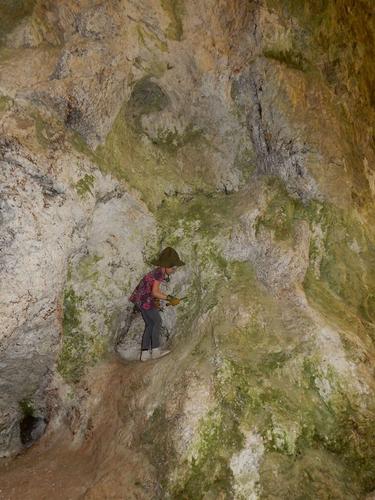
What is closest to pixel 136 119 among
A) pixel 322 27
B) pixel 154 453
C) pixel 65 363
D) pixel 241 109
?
pixel 241 109

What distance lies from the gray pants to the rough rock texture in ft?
1.30

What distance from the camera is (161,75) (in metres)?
8.63

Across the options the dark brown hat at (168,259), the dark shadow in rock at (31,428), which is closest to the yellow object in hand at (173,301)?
the dark brown hat at (168,259)

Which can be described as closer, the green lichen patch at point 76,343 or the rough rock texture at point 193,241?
the rough rock texture at point 193,241

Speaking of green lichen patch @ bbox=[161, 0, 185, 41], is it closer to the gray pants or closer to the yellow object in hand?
the yellow object in hand

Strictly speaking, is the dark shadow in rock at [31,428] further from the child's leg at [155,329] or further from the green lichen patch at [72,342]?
the child's leg at [155,329]

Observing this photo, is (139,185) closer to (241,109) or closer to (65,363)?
(241,109)

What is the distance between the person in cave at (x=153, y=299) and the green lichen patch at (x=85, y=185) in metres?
1.87

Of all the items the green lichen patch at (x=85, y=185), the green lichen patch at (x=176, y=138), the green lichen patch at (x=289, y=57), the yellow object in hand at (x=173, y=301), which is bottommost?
the yellow object in hand at (x=173, y=301)

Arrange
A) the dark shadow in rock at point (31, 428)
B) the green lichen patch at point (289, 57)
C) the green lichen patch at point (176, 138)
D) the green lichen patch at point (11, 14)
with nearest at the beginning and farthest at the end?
the dark shadow in rock at point (31, 428), the green lichen patch at point (11, 14), the green lichen patch at point (289, 57), the green lichen patch at point (176, 138)

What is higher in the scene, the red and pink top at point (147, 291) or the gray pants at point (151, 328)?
the red and pink top at point (147, 291)

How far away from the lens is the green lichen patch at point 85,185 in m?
7.39

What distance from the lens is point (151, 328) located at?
7.70 m

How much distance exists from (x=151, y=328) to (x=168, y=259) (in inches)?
55.7
